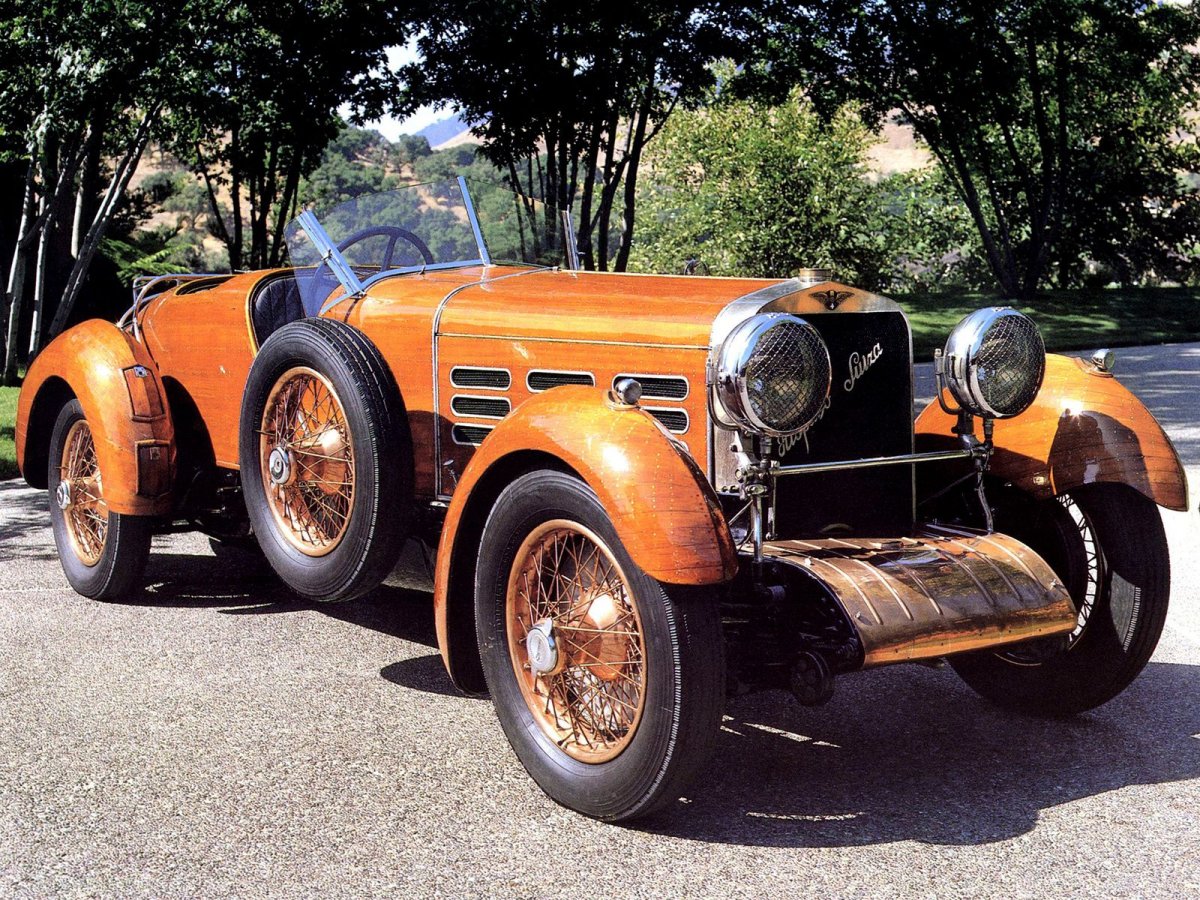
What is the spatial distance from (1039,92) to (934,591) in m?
22.7

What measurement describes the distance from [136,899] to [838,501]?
2264 millimetres

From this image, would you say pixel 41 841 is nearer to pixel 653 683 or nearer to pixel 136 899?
pixel 136 899

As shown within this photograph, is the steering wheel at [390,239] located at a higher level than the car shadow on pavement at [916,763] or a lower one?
higher

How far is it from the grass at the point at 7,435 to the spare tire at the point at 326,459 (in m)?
4.17

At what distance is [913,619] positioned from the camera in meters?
3.36

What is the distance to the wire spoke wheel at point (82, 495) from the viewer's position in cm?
587

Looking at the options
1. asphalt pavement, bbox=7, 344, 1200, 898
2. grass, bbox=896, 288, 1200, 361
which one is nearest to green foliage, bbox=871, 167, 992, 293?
grass, bbox=896, 288, 1200, 361

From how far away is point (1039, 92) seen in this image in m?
23.8

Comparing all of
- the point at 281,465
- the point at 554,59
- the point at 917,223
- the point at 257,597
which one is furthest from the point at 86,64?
the point at 917,223

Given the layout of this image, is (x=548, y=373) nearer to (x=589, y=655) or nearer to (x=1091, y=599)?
(x=589, y=655)

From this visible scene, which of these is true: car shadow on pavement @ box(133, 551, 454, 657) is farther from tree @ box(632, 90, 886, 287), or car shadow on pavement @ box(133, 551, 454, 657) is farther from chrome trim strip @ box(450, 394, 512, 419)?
tree @ box(632, 90, 886, 287)

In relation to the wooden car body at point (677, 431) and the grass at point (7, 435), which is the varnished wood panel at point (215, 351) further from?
the grass at point (7, 435)

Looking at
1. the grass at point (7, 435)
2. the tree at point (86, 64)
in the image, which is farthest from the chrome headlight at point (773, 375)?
the tree at point (86, 64)

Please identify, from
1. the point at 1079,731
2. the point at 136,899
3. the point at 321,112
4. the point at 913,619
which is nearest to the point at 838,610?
the point at 913,619
